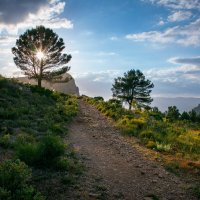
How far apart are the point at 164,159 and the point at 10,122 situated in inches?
260

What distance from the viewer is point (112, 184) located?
29.5 feet

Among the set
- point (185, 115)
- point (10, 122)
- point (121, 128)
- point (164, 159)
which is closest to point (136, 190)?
point (164, 159)

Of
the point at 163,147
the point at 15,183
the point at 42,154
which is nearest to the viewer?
the point at 15,183

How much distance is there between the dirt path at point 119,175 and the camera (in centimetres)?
840

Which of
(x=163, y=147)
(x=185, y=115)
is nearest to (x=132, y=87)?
(x=185, y=115)

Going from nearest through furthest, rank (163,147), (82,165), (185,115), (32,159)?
(32,159) < (82,165) < (163,147) < (185,115)

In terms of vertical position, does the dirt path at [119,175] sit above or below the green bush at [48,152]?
below

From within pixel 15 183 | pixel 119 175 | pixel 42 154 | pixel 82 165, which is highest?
pixel 42 154

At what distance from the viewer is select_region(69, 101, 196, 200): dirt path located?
27.5 ft

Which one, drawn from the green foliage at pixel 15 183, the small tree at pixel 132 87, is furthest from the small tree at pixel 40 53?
the green foliage at pixel 15 183

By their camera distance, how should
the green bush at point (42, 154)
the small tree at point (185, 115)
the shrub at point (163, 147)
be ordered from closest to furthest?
1. the green bush at point (42, 154)
2. the shrub at point (163, 147)
3. the small tree at point (185, 115)

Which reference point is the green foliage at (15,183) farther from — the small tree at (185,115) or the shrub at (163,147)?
the small tree at (185,115)

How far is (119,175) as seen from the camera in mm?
9906

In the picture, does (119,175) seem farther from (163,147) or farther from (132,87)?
(132,87)
